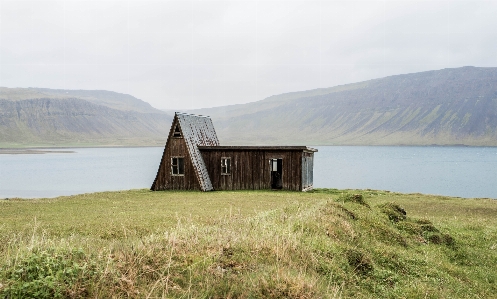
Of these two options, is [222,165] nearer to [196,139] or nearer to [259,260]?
[196,139]

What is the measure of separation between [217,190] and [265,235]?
29.8 m

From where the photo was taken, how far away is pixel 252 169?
40875 millimetres

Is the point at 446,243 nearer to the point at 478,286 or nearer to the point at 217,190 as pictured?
the point at 478,286

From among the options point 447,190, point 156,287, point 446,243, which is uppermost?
point 156,287

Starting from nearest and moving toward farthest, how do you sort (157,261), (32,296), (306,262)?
(32,296), (157,261), (306,262)

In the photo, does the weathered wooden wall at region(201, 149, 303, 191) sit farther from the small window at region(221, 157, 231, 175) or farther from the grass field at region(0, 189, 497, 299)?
the grass field at region(0, 189, 497, 299)

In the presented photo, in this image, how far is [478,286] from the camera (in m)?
12.9

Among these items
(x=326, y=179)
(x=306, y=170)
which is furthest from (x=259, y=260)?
(x=326, y=179)

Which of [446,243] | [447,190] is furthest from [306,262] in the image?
[447,190]

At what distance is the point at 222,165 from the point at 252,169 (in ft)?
9.47

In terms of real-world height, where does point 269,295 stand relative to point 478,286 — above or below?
above

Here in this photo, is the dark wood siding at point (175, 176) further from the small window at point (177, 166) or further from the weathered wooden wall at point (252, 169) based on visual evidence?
the weathered wooden wall at point (252, 169)

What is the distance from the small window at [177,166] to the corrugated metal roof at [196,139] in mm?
1437

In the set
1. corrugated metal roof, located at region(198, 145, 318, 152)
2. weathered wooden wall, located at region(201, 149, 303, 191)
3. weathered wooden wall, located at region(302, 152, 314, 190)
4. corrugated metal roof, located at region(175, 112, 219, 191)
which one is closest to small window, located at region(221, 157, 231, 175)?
weathered wooden wall, located at region(201, 149, 303, 191)
